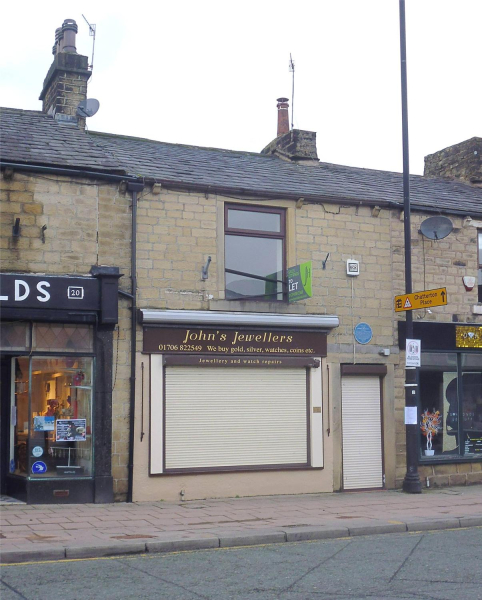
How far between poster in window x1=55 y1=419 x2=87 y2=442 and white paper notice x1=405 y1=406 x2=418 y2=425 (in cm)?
610

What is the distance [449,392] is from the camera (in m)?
16.7

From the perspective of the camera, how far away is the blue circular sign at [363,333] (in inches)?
621

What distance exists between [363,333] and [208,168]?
15.2 ft

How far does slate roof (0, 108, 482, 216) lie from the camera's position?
14336mm

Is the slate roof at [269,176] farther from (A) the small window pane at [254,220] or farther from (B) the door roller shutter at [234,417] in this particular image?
(B) the door roller shutter at [234,417]

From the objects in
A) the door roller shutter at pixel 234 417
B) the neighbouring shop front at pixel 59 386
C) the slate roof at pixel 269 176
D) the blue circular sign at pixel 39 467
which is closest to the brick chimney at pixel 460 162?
the slate roof at pixel 269 176

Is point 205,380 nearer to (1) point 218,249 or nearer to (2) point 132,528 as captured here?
(1) point 218,249

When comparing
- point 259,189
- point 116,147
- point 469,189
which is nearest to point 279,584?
point 259,189

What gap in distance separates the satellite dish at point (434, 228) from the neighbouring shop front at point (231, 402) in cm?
298

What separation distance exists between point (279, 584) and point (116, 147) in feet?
35.2

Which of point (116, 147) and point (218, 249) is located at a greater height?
point (116, 147)

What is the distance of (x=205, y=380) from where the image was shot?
14508mm

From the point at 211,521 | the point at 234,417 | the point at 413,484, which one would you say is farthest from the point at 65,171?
the point at 413,484

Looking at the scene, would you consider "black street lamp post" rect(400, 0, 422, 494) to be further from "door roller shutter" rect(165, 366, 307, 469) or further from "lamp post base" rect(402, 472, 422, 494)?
"door roller shutter" rect(165, 366, 307, 469)
